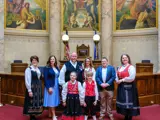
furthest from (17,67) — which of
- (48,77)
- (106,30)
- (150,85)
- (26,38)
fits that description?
(150,85)

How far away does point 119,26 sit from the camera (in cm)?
1349

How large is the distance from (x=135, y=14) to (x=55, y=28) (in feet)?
15.0

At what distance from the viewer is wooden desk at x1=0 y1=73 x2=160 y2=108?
813 cm

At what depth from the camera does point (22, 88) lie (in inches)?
321

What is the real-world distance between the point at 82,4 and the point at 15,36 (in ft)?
14.1

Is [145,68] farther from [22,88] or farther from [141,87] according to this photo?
[22,88]

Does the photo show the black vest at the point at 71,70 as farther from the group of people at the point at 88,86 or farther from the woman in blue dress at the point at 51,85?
the woman in blue dress at the point at 51,85

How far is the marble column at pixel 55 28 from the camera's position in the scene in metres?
13.3

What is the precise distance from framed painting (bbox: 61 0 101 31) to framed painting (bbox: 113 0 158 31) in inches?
43.9

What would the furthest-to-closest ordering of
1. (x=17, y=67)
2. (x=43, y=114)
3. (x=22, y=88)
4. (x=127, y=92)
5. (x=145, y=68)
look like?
(x=17, y=67)
(x=145, y=68)
(x=22, y=88)
(x=43, y=114)
(x=127, y=92)

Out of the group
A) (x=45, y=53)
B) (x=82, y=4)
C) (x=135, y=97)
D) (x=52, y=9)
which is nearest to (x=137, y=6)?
(x=82, y=4)

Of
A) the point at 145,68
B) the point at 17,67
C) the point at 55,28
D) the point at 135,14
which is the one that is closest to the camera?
the point at 145,68

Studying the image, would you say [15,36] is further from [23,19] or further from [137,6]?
[137,6]

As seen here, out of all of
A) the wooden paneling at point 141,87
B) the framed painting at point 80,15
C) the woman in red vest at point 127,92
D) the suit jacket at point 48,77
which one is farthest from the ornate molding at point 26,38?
the woman in red vest at point 127,92
